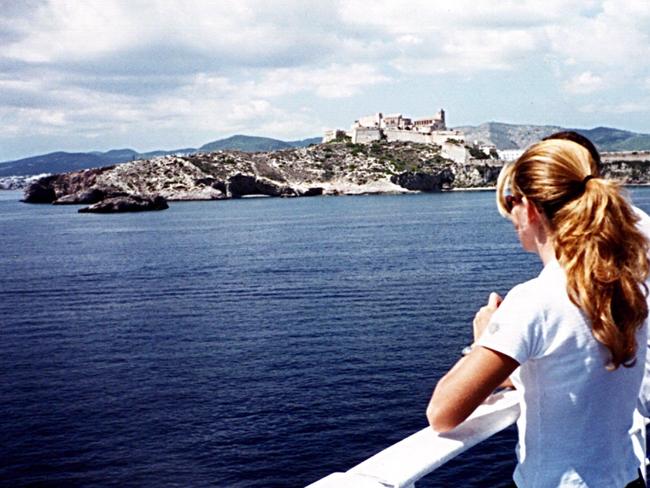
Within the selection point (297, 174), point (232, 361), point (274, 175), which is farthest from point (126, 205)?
point (232, 361)

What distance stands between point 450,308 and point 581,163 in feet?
90.8

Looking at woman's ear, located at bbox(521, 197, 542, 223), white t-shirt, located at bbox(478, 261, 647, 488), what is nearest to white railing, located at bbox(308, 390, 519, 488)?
white t-shirt, located at bbox(478, 261, 647, 488)

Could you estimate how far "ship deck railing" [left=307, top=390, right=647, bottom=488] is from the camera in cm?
186

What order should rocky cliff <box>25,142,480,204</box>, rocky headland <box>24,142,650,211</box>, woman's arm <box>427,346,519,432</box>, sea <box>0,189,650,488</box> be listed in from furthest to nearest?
rocky headland <box>24,142,650,211</box>
rocky cliff <box>25,142,480,204</box>
sea <box>0,189,650,488</box>
woman's arm <box>427,346,519,432</box>

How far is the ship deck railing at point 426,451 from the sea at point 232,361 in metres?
11.2

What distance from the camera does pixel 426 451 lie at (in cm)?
203

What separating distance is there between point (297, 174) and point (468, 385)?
524ft

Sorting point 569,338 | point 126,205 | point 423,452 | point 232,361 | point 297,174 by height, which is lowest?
point 232,361

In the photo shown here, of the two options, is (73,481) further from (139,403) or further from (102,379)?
(102,379)

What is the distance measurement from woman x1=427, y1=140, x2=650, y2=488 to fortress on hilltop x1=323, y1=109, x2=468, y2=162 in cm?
16238

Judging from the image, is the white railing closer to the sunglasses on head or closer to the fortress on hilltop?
the sunglasses on head

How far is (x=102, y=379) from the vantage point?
20688mm

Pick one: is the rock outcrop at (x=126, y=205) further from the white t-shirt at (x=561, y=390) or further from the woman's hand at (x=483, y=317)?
the white t-shirt at (x=561, y=390)

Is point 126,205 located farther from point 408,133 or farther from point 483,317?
point 483,317
